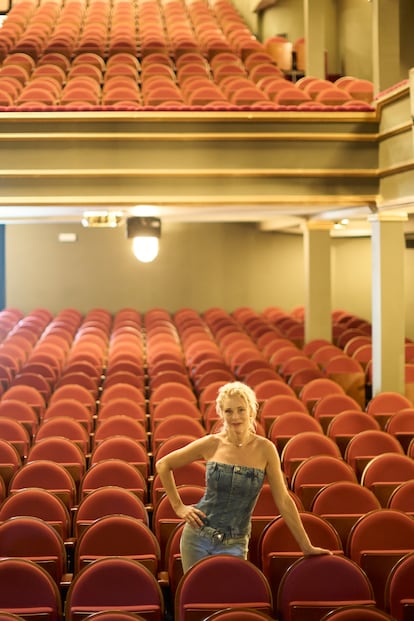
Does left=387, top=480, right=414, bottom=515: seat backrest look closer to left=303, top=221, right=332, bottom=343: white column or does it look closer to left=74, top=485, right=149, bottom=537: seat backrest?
left=74, top=485, right=149, bottom=537: seat backrest

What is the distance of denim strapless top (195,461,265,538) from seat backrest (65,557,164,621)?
41cm

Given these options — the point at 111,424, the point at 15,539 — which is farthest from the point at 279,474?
the point at 111,424

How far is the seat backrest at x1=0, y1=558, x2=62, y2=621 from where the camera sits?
4.43 meters

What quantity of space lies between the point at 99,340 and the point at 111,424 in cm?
529

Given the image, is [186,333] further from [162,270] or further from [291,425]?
[291,425]

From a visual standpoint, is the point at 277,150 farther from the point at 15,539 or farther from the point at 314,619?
the point at 314,619

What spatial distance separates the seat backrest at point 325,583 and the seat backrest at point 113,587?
0.59 m

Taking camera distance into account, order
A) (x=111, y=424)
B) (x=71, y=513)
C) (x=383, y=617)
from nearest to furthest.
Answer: (x=383, y=617)
(x=71, y=513)
(x=111, y=424)

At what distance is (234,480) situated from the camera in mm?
4191

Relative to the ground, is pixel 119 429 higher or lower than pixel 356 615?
higher

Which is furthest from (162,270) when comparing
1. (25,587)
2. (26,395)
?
(25,587)

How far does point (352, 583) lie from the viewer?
14.3ft

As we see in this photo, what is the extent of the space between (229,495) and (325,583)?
0.62m

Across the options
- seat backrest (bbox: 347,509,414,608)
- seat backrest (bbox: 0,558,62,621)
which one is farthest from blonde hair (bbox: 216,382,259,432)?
seat backrest (bbox: 347,509,414,608)
